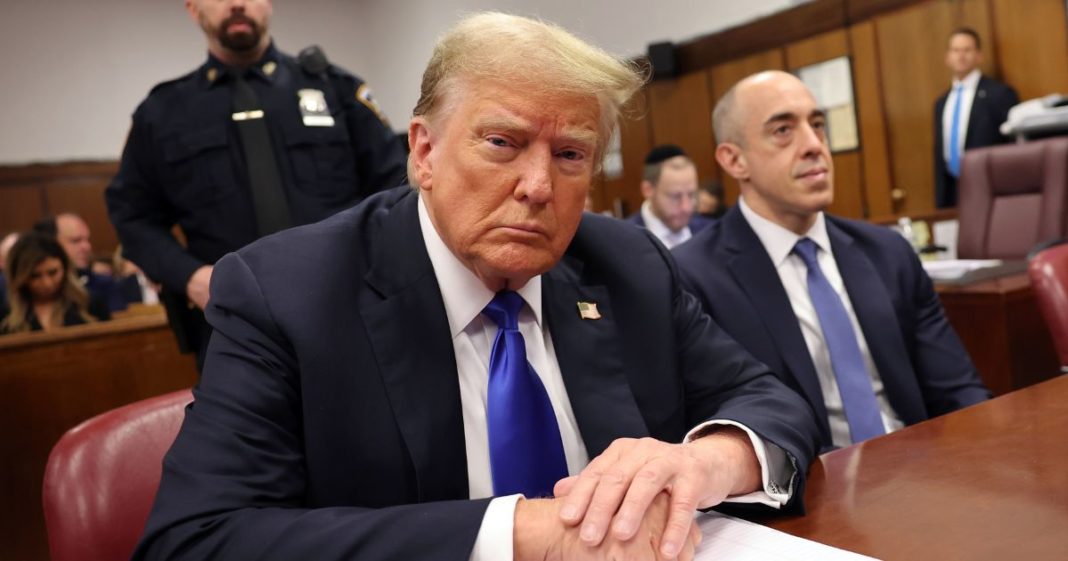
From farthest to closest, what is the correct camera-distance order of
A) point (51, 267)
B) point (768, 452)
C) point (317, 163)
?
point (51, 267)
point (317, 163)
point (768, 452)

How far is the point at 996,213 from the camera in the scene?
15.1 ft

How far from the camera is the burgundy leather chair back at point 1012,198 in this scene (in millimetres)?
4359

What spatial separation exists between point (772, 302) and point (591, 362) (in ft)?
3.05

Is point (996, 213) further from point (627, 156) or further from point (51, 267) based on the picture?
point (627, 156)

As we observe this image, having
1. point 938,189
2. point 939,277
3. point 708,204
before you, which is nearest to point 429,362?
point 939,277

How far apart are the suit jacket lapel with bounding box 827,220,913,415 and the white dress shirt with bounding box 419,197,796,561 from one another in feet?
3.58

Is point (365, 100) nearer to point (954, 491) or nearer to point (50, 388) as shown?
point (50, 388)

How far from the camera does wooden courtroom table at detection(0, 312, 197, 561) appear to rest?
307 centimetres

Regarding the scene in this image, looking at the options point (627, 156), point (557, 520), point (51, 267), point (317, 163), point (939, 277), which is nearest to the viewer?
point (557, 520)

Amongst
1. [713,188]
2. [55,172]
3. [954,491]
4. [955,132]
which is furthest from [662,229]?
[55,172]

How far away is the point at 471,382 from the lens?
1.24m

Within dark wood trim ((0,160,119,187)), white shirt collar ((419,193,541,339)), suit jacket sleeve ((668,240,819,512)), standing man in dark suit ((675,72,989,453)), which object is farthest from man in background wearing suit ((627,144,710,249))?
dark wood trim ((0,160,119,187))

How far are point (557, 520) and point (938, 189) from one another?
7.47 m

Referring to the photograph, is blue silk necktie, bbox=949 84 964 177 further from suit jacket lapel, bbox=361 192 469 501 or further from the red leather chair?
the red leather chair
